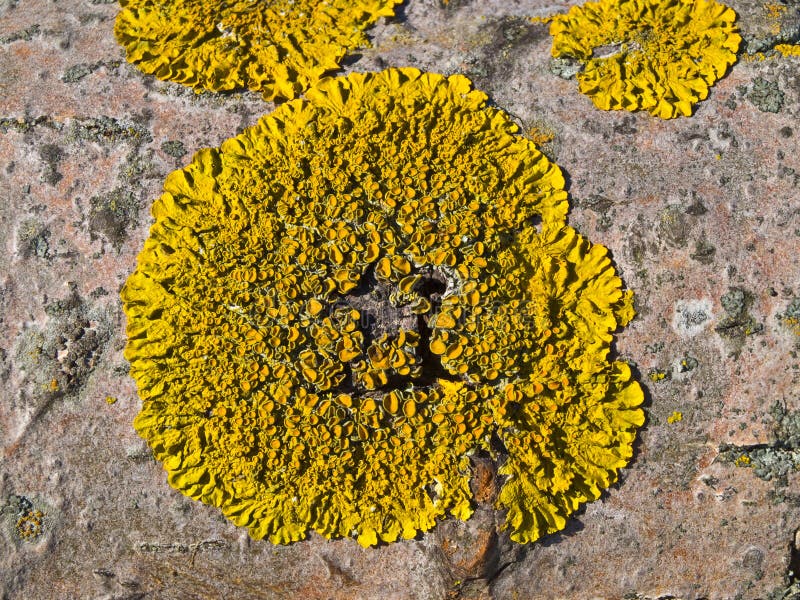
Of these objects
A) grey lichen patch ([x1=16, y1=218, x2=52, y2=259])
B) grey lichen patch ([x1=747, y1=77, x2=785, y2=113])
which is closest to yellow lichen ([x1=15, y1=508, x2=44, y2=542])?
grey lichen patch ([x1=16, y1=218, x2=52, y2=259])

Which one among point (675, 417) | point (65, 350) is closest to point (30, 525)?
point (65, 350)

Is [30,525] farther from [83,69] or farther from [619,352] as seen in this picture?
[619,352]

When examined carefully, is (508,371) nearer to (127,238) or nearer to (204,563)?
(204,563)

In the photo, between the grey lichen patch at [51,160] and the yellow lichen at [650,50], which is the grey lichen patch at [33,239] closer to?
the grey lichen patch at [51,160]

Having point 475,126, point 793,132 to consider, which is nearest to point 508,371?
point 475,126

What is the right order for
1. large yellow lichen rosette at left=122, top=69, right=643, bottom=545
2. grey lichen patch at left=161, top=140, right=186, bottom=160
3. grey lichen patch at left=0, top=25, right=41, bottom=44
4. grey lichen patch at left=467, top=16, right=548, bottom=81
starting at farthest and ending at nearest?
1. grey lichen patch at left=0, top=25, right=41, bottom=44
2. grey lichen patch at left=467, top=16, right=548, bottom=81
3. grey lichen patch at left=161, top=140, right=186, bottom=160
4. large yellow lichen rosette at left=122, top=69, right=643, bottom=545

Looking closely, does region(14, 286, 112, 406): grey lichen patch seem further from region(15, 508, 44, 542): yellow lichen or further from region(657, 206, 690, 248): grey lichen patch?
region(657, 206, 690, 248): grey lichen patch
